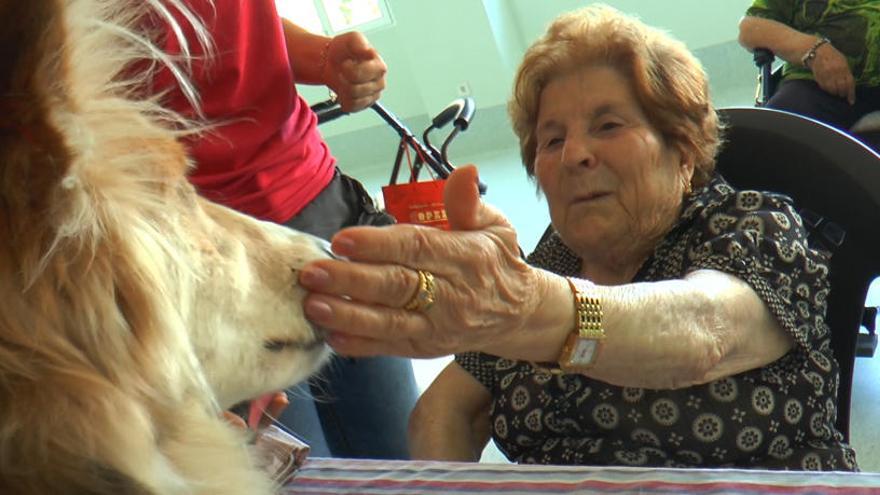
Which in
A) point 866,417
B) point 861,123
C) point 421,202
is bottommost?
point 866,417

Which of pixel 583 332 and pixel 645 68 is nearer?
pixel 583 332

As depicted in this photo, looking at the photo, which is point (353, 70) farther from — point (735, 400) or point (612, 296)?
point (735, 400)

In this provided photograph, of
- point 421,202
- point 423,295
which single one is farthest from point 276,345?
point 421,202

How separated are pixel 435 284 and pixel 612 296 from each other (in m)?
0.29

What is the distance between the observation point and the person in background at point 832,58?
107 inches

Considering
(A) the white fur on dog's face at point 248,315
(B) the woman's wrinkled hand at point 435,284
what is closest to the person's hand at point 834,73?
(B) the woman's wrinkled hand at point 435,284

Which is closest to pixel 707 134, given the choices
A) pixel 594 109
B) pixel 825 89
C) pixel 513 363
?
pixel 594 109

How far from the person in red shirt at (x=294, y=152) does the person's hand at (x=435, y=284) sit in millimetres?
494

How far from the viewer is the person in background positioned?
272cm

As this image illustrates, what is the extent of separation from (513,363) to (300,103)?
0.57 m

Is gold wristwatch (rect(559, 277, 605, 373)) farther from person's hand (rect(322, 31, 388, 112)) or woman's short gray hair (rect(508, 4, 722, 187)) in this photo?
person's hand (rect(322, 31, 388, 112))

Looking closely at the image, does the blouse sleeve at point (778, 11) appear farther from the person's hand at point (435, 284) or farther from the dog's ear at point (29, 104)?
the dog's ear at point (29, 104)

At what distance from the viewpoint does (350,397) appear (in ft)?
4.97

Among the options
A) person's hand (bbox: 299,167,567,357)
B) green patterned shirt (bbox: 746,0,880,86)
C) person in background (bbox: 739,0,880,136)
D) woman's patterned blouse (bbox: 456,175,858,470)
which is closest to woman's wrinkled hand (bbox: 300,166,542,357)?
person's hand (bbox: 299,167,567,357)
